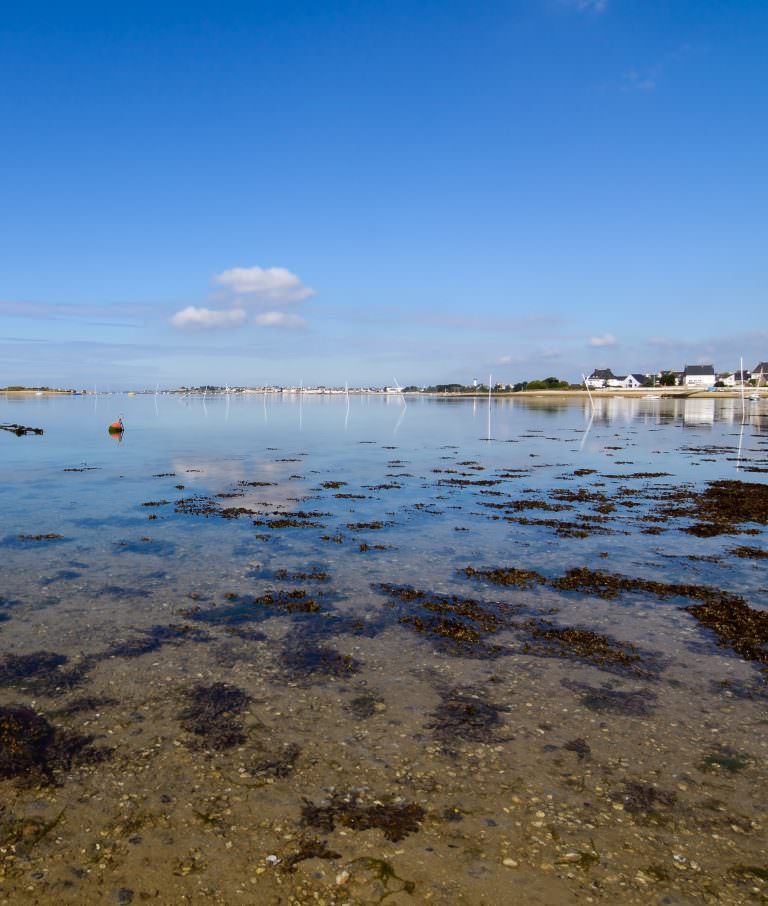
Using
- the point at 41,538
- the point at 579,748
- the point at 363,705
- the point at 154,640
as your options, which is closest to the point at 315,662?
the point at 363,705

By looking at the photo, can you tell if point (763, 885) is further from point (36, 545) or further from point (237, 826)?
point (36, 545)

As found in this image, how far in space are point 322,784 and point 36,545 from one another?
15646 mm

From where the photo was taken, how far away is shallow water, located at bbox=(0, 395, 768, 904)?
247 inches

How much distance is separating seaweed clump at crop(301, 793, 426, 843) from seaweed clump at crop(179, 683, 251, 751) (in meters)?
1.83

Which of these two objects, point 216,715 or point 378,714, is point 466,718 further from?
point 216,715

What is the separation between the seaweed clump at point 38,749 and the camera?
7773mm

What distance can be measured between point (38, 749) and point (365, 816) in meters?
4.73

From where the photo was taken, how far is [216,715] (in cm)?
912

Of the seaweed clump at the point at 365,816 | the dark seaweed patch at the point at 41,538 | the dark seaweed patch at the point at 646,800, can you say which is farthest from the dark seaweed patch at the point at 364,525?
the dark seaweed patch at the point at 646,800

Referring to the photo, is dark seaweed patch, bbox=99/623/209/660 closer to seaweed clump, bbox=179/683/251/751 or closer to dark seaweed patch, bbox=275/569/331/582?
seaweed clump, bbox=179/683/251/751

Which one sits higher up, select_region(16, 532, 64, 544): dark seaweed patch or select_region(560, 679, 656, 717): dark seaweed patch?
select_region(16, 532, 64, 544): dark seaweed patch

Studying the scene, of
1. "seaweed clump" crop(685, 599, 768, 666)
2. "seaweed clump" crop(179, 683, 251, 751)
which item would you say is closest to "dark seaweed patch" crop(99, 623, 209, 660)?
"seaweed clump" crop(179, 683, 251, 751)

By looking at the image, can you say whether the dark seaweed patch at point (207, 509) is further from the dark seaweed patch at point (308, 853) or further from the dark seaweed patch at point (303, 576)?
the dark seaweed patch at point (308, 853)

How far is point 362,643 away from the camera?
1203 cm
